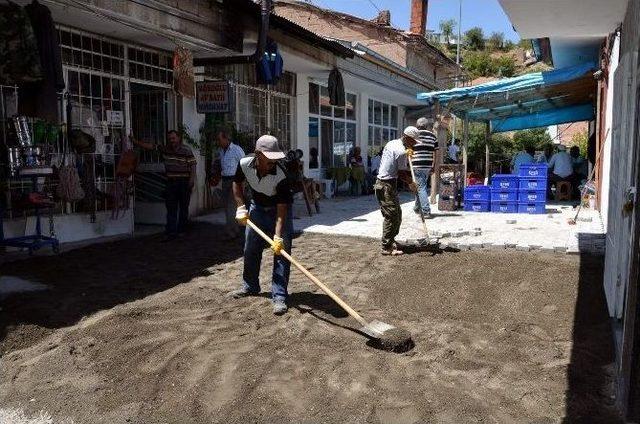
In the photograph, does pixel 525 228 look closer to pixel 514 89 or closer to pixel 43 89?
pixel 514 89

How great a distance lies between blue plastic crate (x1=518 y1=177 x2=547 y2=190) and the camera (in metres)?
11.1

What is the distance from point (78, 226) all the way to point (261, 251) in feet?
13.4

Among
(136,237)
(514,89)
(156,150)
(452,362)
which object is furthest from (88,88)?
(514,89)

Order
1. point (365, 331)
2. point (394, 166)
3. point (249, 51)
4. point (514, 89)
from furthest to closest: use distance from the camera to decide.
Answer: point (514, 89) < point (249, 51) < point (394, 166) < point (365, 331)

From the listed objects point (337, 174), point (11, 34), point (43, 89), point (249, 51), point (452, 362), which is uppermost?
point (249, 51)

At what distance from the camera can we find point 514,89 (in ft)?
38.5

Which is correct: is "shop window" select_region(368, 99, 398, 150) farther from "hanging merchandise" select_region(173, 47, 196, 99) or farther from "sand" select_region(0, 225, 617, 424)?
"sand" select_region(0, 225, 617, 424)

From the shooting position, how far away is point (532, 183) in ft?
36.9

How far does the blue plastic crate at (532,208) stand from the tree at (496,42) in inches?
2268

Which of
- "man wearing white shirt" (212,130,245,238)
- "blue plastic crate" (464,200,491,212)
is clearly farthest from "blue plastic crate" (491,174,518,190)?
"man wearing white shirt" (212,130,245,238)

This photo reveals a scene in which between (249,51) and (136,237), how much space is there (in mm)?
4425

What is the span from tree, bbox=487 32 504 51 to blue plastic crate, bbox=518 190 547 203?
5751cm

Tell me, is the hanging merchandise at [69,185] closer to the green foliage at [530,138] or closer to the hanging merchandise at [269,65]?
the hanging merchandise at [269,65]

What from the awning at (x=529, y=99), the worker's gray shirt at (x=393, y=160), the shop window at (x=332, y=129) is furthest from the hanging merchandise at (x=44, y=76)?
the shop window at (x=332, y=129)
